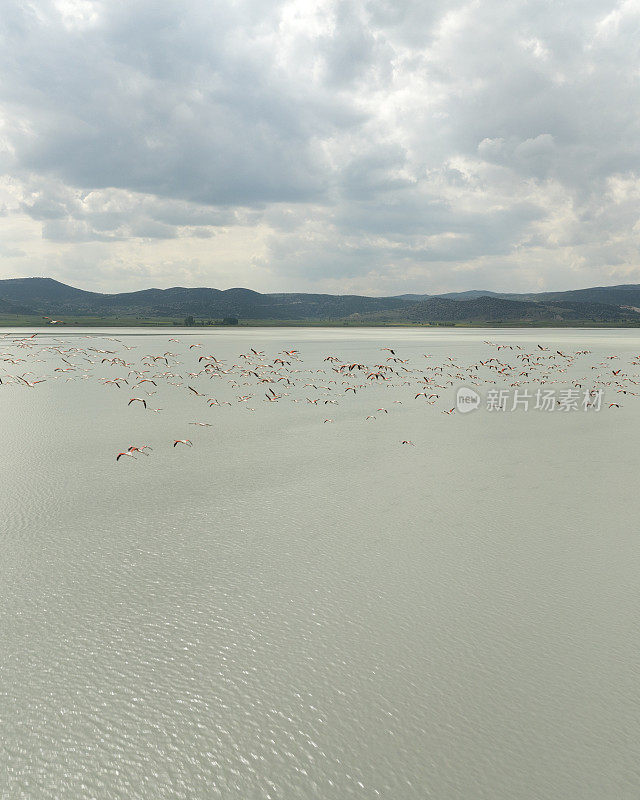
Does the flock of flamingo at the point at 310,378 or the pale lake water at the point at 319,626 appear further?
the flock of flamingo at the point at 310,378

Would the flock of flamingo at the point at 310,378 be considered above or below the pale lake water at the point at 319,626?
above

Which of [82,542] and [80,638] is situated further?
[82,542]

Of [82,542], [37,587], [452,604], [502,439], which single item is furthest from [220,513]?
[502,439]

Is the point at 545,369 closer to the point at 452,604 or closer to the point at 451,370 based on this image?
the point at 451,370

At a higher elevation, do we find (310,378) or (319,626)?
(310,378)

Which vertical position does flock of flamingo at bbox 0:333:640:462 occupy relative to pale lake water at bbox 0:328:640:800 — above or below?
above

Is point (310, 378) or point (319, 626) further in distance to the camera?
point (310, 378)

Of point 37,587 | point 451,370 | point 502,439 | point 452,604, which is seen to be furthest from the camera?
point 451,370

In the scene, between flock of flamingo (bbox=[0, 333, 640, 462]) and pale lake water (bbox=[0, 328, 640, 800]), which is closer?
pale lake water (bbox=[0, 328, 640, 800])
